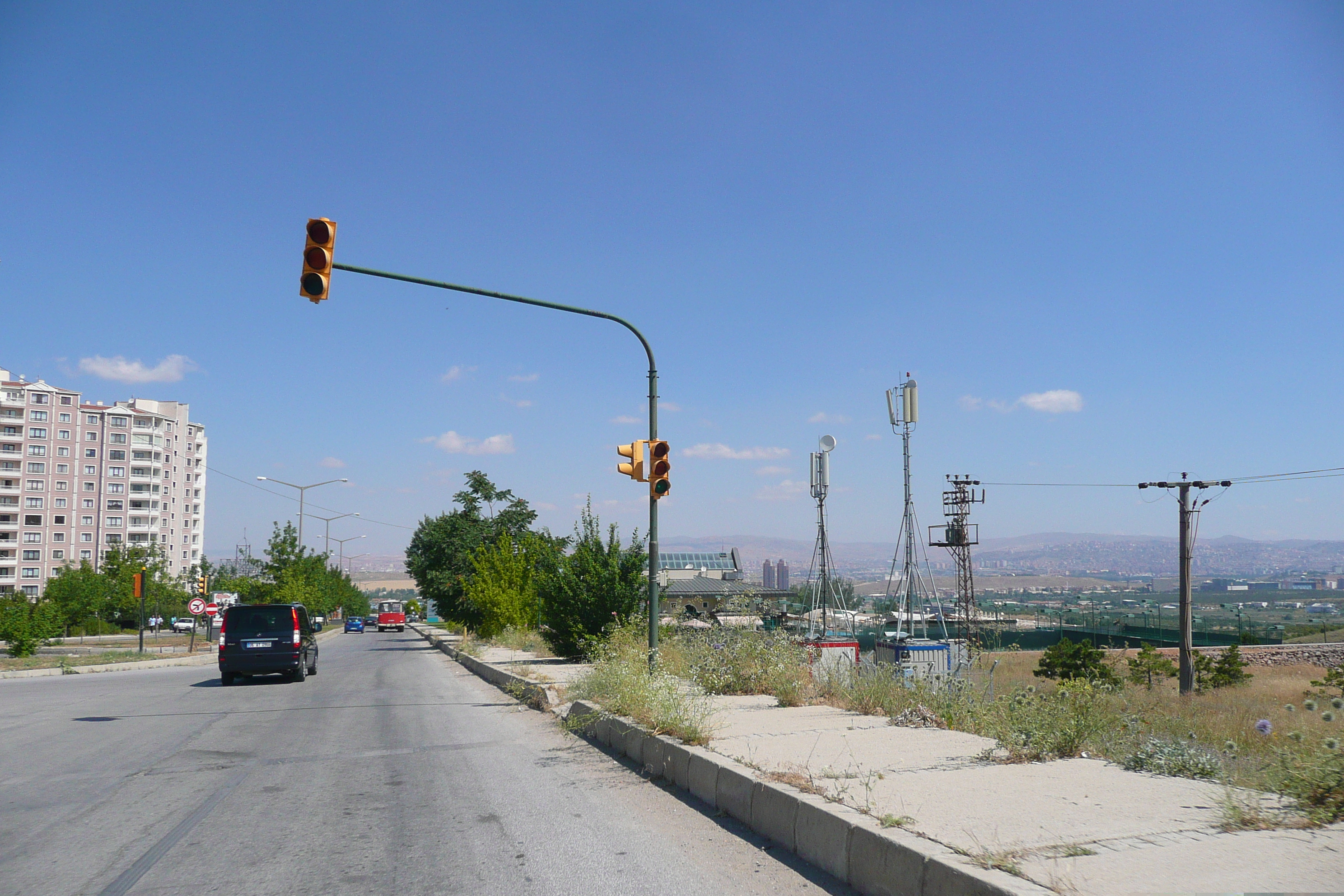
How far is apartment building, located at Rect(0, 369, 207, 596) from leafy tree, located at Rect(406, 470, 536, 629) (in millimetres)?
78752

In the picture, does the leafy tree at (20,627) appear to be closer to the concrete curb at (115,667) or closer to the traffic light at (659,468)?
the concrete curb at (115,667)

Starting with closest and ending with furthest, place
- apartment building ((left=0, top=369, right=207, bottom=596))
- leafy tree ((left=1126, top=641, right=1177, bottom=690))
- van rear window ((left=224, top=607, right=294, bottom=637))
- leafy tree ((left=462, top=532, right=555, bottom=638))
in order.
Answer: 1. van rear window ((left=224, top=607, right=294, bottom=637))
2. leafy tree ((left=462, top=532, right=555, bottom=638))
3. leafy tree ((left=1126, top=641, right=1177, bottom=690))
4. apartment building ((left=0, top=369, right=207, bottom=596))

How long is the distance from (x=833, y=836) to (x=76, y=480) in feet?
454

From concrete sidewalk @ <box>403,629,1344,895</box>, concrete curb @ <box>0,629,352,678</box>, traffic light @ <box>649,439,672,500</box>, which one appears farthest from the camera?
concrete curb @ <box>0,629,352,678</box>

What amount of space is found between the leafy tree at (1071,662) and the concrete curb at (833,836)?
1173 inches

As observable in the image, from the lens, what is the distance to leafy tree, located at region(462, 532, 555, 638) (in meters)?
33.2

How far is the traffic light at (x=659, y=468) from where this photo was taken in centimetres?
A: 1405

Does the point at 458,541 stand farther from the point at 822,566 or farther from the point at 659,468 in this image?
the point at 659,468

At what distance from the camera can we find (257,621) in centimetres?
2055

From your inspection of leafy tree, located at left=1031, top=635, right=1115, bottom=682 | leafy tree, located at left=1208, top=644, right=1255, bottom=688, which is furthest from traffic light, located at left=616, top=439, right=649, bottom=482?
leafy tree, located at left=1208, top=644, right=1255, bottom=688

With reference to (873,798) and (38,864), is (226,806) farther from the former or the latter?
(873,798)

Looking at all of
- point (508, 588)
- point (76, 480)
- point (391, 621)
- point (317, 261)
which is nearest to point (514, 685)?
point (317, 261)

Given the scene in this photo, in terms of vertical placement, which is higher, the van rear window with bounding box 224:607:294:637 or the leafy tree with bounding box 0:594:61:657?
the van rear window with bounding box 224:607:294:637

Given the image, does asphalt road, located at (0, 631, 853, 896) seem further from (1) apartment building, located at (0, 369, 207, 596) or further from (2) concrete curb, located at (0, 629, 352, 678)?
(1) apartment building, located at (0, 369, 207, 596)
